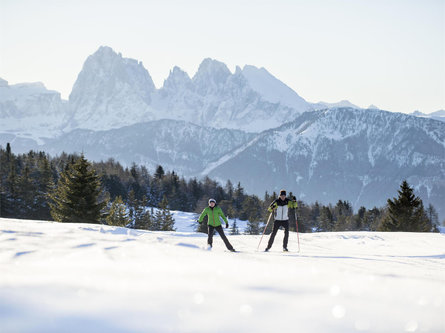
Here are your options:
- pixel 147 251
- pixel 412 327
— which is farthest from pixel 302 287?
pixel 147 251

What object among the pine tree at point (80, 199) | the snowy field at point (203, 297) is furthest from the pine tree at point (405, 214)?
the snowy field at point (203, 297)

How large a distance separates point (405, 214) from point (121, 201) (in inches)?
1339

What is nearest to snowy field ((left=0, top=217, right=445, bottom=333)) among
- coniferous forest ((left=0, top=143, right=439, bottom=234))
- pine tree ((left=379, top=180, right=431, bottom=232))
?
coniferous forest ((left=0, top=143, right=439, bottom=234))

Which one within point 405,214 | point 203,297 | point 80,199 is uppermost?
point 405,214

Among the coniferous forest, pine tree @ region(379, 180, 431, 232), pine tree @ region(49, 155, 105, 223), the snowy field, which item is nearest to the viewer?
the snowy field

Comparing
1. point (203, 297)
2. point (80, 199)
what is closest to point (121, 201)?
point (80, 199)

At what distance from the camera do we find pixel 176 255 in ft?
36.4

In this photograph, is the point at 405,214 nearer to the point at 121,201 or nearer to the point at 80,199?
the point at 80,199

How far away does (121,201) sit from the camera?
2149 inches

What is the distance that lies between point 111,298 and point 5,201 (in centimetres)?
7032

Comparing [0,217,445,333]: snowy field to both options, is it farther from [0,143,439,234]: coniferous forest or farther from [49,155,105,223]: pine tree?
[49,155,105,223]: pine tree

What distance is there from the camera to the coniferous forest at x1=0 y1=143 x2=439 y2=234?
113 feet

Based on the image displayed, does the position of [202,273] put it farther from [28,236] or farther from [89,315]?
[28,236]

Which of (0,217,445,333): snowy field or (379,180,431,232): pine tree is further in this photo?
(379,180,431,232): pine tree
